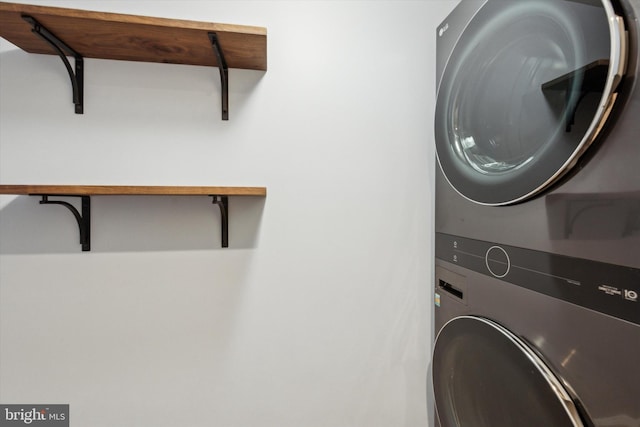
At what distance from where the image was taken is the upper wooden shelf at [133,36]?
853mm

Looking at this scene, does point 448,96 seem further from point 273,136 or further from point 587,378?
point 587,378

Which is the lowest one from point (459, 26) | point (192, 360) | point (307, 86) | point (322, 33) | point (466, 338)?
point (192, 360)

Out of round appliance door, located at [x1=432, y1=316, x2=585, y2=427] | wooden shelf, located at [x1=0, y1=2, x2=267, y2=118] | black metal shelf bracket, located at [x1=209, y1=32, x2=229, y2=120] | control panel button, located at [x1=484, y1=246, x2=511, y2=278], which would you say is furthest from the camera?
black metal shelf bracket, located at [x1=209, y1=32, x2=229, y2=120]

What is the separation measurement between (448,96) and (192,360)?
1.30 meters

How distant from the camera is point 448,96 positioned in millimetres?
972

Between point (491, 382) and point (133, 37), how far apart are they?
142 centimetres

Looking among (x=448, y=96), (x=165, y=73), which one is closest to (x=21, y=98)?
(x=165, y=73)

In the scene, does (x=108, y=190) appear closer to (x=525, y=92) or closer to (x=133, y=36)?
(x=133, y=36)

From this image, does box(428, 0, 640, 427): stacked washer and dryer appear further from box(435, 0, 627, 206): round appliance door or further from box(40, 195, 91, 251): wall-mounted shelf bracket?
box(40, 195, 91, 251): wall-mounted shelf bracket

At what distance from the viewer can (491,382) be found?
772mm

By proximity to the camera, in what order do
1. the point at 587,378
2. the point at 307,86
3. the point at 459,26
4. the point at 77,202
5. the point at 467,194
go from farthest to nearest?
1. the point at 307,86
2. the point at 77,202
3. the point at 459,26
4. the point at 467,194
5. the point at 587,378

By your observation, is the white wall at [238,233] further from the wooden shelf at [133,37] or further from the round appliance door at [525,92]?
the round appliance door at [525,92]

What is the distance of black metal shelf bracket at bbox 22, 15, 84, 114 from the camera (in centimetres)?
93

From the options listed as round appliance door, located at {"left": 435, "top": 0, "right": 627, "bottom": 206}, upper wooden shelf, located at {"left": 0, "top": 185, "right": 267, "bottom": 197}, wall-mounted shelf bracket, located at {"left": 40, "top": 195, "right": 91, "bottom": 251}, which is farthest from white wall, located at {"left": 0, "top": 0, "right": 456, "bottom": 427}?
round appliance door, located at {"left": 435, "top": 0, "right": 627, "bottom": 206}
